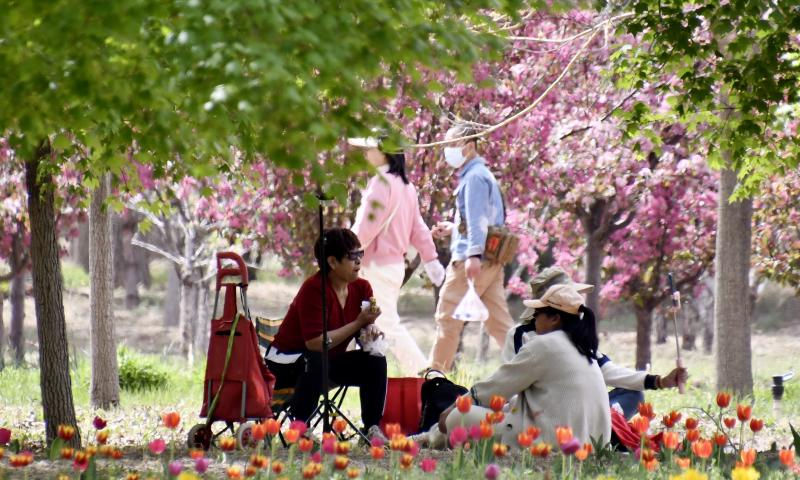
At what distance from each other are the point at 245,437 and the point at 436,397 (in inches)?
46.7

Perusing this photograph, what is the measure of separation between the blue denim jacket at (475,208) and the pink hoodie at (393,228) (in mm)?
290

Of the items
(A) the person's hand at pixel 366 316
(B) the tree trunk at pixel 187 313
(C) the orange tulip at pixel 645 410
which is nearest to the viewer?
(C) the orange tulip at pixel 645 410

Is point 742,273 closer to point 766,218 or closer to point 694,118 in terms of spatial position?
point 694,118

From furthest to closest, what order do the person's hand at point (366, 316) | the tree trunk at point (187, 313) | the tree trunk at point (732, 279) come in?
the tree trunk at point (187, 313)
the tree trunk at point (732, 279)
the person's hand at point (366, 316)

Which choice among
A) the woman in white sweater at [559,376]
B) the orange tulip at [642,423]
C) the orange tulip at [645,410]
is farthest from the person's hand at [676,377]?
the orange tulip at [642,423]

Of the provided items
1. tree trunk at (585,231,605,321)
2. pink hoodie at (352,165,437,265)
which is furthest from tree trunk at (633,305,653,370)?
pink hoodie at (352,165,437,265)

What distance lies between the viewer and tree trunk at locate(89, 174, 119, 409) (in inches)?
354

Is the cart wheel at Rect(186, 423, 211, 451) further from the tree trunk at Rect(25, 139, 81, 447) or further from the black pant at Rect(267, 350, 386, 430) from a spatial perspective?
the tree trunk at Rect(25, 139, 81, 447)

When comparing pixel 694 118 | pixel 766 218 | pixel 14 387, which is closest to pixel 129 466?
pixel 694 118

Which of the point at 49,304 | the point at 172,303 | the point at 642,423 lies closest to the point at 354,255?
the point at 49,304

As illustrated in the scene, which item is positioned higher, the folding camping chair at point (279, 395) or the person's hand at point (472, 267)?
the person's hand at point (472, 267)

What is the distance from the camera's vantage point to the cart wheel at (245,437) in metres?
6.36

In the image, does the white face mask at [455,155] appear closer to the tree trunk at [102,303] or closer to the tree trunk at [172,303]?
the tree trunk at [102,303]

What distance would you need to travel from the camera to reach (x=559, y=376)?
6340mm
